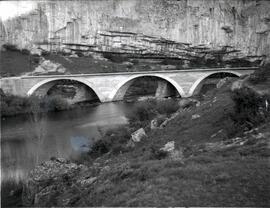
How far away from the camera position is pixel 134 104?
3197 cm

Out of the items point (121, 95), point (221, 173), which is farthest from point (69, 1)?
point (221, 173)

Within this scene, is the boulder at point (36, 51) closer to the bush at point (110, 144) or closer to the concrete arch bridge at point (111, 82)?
the concrete arch bridge at point (111, 82)

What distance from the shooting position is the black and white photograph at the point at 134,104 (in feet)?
23.0

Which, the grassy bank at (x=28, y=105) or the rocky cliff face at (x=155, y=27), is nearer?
the grassy bank at (x=28, y=105)

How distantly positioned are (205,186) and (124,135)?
34.9 feet

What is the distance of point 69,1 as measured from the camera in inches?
2073

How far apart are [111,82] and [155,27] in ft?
79.5

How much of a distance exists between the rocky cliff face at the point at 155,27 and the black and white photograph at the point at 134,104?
0.60 ft

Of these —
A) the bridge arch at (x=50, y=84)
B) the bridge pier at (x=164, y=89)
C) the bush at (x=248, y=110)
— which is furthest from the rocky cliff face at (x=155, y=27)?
the bush at (x=248, y=110)

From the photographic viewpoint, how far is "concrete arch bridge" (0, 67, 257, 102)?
3262 centimetres

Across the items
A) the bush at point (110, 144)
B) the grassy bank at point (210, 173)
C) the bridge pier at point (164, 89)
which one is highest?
the grassy bank at point (210, 173)

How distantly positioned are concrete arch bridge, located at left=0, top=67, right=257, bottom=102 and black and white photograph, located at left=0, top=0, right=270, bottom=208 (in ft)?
0.41

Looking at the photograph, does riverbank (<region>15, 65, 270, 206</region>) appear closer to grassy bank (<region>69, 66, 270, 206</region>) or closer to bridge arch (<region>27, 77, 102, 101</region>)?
grassy bank (<region>69, 66, 270, 206</region>)

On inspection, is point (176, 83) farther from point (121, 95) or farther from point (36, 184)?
point (36, 184)
